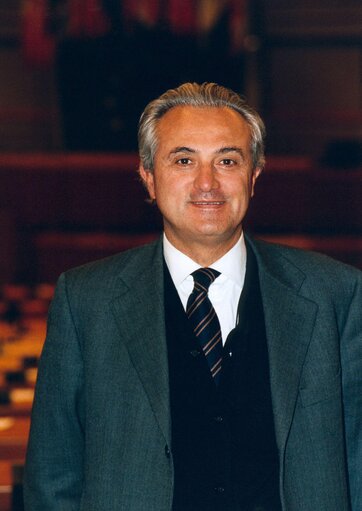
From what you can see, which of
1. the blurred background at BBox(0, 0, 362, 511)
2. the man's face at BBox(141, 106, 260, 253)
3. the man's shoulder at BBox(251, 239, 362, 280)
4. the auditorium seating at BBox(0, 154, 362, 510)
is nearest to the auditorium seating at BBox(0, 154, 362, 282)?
the auditorium seating at BBox(0, 154, 362, 510)

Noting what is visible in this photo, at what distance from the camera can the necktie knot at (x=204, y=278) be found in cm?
151

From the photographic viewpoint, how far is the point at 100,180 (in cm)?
597

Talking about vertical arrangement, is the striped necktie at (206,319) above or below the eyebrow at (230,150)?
below

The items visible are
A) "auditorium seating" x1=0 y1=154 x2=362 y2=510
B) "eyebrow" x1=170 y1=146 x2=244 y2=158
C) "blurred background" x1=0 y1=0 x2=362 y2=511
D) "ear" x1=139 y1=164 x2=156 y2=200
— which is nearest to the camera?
"eyebrow" x1=170 y1=146 x2=244 y2=158

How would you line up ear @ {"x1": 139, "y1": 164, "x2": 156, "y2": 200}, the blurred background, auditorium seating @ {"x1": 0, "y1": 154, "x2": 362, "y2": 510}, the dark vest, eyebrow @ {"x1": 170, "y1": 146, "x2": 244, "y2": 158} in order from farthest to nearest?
1. the blurred background
2. auditorium seating @ {"x1": 0, "y1": 154, "x2": 362, "y2": 510}
3. ear @ {"x1": 139, "y1": 164, "x2": 156, "y2": 200}
4. eyebrow @ {"x1": 170, "y1": 146, "x2": 244, "y2": 158}
5. the dark vest

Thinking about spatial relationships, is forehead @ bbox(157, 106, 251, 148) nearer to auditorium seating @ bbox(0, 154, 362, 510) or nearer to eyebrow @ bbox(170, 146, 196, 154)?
eyebrow @ bbox(170, 146, 196, 154)

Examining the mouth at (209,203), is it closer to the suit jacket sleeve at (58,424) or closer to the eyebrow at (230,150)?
the eyebrow at (230,150)

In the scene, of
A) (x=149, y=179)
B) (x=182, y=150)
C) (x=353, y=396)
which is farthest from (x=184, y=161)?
(x=353, y=396)

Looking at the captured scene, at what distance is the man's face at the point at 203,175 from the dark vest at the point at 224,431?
176 mm

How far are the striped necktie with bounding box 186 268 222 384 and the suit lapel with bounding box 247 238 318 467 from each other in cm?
9

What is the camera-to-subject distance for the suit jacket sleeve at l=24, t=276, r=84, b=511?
1468mm

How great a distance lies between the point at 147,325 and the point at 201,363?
11cm

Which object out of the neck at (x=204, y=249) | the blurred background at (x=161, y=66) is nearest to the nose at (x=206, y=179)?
the neck at (x=204, y=249)

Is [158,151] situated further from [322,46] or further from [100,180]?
[322,46]
